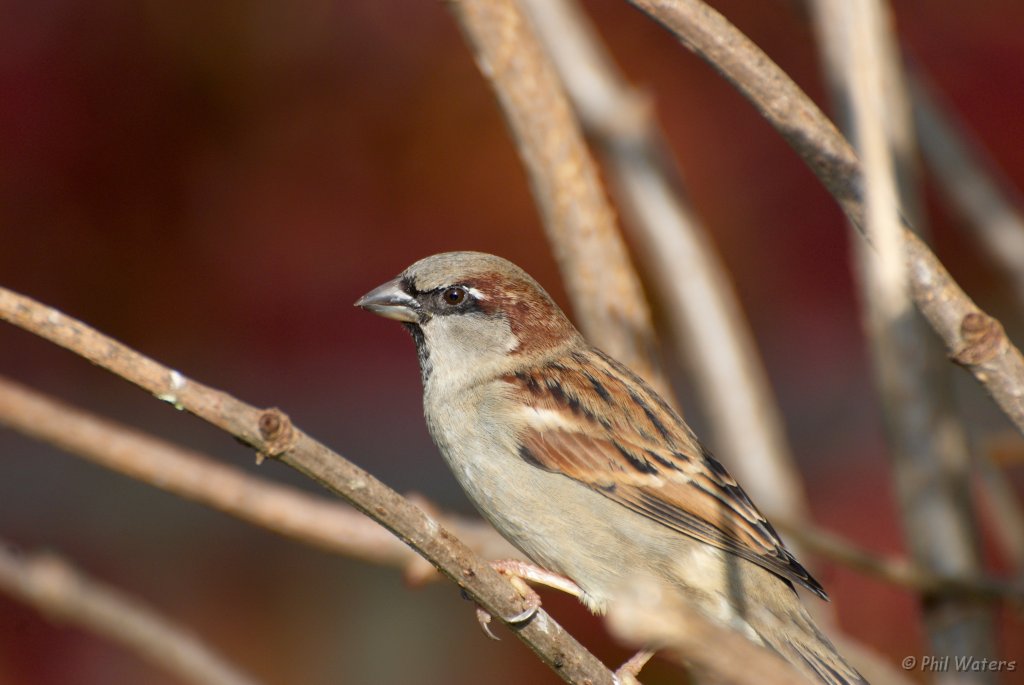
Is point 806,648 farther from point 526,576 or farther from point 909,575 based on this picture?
point 526,576

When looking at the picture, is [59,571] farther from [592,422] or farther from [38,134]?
[38,134]

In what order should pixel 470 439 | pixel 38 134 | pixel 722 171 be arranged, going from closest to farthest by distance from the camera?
pixel 470 439 → pixel 38 134 → pixel 722 171

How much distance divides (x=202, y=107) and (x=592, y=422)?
2.03m

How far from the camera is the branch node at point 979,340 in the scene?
128 cm

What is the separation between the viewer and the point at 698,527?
213cm

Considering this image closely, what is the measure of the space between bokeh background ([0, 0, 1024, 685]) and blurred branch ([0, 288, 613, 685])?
2.51 m

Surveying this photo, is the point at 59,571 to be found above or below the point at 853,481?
below

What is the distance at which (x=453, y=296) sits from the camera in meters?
2.36

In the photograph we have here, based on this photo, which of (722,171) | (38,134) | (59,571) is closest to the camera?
(59,571)

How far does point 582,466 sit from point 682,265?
479mm

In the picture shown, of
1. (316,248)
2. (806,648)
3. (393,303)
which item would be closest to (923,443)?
(806,648)

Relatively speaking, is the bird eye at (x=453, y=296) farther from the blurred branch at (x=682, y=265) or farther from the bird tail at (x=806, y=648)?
the bird tail at (x=806, y=648)

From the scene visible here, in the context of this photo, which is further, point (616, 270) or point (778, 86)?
point (616, 270)

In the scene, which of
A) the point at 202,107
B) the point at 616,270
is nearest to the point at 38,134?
the point at 202,107
